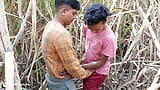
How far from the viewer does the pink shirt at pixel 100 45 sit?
1.56 meters

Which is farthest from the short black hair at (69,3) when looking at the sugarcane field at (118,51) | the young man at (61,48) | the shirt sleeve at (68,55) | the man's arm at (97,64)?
the sugarcane field at (118,51)

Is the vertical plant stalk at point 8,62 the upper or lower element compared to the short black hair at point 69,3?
lower

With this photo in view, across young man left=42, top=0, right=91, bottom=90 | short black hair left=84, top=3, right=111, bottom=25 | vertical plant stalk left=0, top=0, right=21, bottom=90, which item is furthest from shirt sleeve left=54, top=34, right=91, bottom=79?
vertical plant stalk left=0, top=0, right=21, bottom=90

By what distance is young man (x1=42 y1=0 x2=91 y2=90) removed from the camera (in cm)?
151

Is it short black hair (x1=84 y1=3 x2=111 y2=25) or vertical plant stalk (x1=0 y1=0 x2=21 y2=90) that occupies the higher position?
short black hair (x1=84 y1=3 x2=111 y2=25)

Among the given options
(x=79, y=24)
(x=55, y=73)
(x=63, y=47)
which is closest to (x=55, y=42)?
(x=63, y=47)

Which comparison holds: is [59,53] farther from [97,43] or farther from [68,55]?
[97,43]

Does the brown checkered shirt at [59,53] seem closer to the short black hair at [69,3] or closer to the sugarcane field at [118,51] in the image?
the short black hair at [69,3]

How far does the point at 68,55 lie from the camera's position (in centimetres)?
152

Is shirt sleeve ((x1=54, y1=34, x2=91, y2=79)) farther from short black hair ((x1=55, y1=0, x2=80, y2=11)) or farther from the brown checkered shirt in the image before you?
short black hair ((x1=55, y1=0, x2=80, y2=11))

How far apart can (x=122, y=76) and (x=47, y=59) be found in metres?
0.62

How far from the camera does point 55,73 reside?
1586 mm

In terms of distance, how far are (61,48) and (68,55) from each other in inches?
1.5

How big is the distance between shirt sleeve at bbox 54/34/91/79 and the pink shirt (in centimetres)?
9
